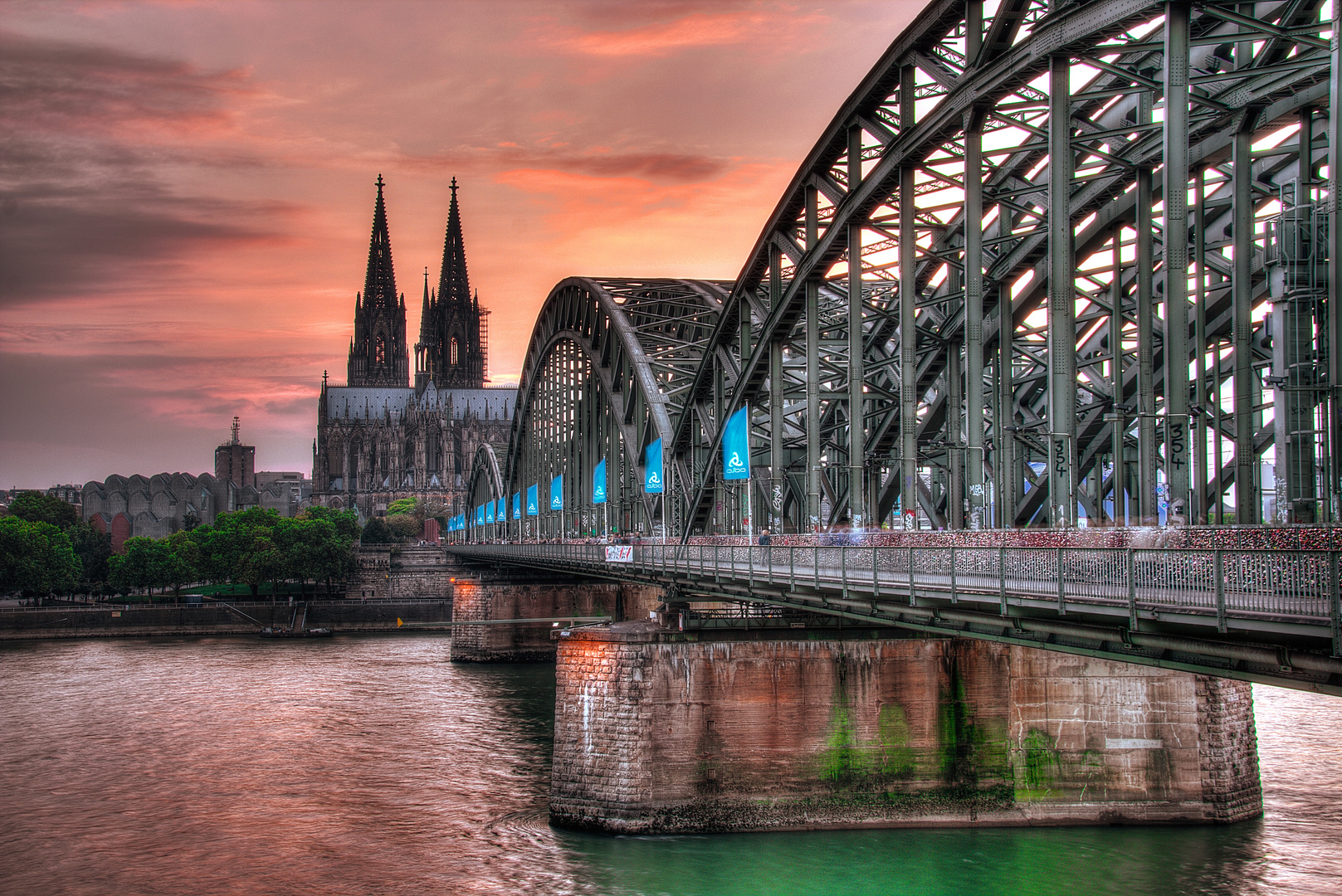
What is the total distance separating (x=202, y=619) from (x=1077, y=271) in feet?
271

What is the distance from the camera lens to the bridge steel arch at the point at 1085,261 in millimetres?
24203

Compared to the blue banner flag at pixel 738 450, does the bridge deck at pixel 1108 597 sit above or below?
below

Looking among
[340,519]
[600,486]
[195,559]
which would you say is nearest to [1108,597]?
[600,486]

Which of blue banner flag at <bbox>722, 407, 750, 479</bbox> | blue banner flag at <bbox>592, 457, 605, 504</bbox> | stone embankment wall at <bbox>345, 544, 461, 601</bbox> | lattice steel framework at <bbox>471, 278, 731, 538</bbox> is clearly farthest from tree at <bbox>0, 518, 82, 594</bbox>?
blue banner flag at <bbox>722, 407, 750, 479</bbox>

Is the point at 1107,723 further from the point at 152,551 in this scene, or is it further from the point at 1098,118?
the point at 152,551

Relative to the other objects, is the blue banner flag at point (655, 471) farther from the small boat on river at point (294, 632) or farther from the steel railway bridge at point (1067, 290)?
the small boat on river at point (294, 632)

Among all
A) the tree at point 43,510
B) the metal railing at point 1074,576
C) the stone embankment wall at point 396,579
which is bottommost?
the stone embankment wall at point 396,579

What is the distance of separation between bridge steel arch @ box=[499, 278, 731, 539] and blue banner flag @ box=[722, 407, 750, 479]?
1216cm

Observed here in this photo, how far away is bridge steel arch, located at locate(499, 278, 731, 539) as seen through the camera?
6375 cm

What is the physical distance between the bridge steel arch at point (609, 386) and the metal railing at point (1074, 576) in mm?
24852

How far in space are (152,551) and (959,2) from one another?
110944mm

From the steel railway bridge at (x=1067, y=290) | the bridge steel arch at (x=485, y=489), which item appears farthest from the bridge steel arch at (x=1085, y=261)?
the bridge steel arch at (x=485, y=489)

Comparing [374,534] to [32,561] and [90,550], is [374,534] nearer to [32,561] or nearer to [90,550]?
[90,550]

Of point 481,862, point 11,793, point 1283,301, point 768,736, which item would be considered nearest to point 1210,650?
point 1283,301
